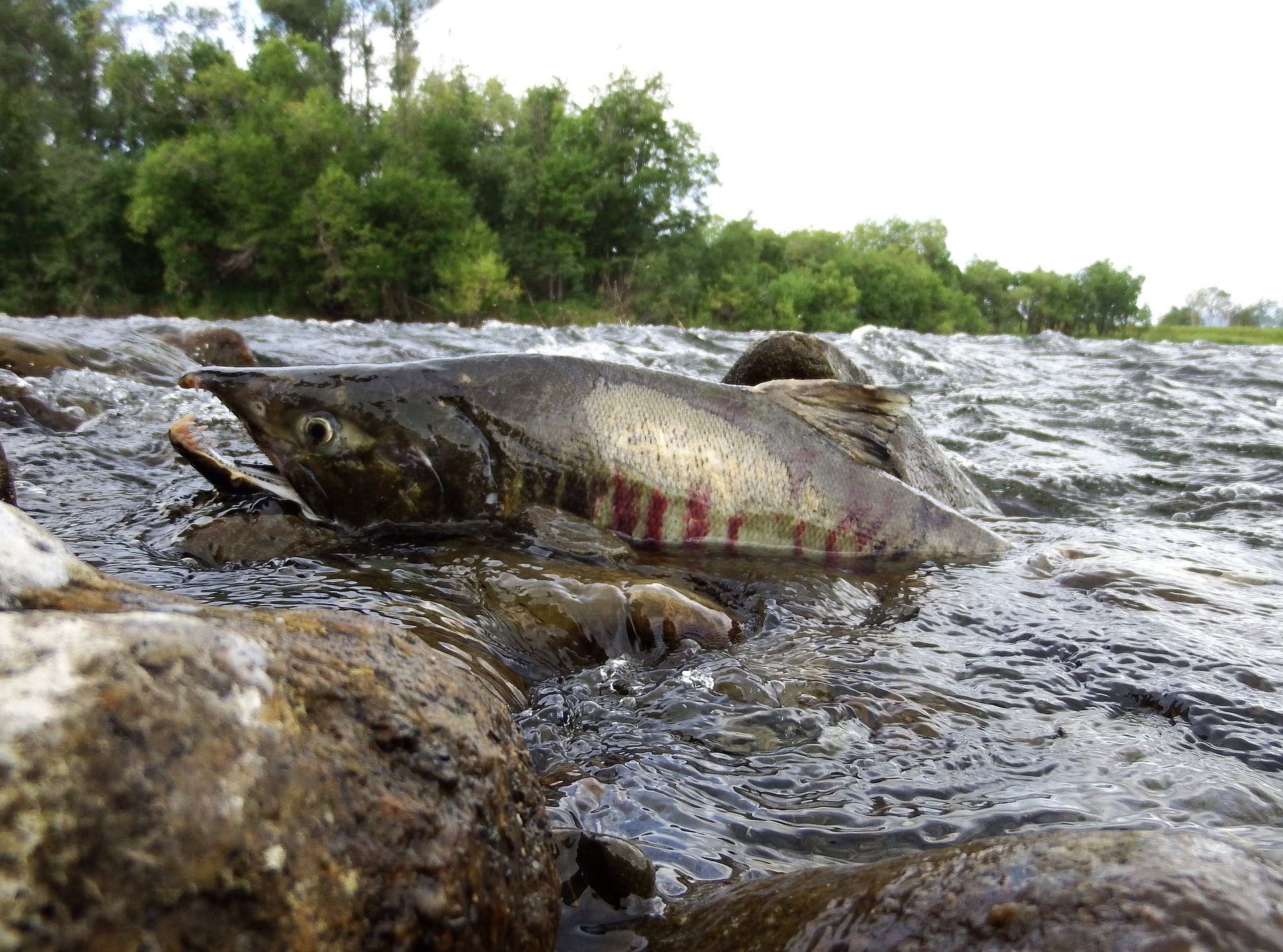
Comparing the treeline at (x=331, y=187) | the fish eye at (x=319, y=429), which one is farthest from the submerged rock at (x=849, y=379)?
the treeline at (x=331, y=187)

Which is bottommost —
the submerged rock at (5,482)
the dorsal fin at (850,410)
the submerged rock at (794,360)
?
the submerged rock at (5,482)

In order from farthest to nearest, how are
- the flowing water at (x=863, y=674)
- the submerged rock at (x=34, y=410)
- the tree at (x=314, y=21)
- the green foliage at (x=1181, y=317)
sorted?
1. the green foliage at (x=1181, y=317)
2. the tree at (x=314, y=21)
3. the submerged rock at (x=34, y=410)
4. the flowing water at (x=863, y=674)

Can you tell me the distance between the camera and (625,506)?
3631 mm

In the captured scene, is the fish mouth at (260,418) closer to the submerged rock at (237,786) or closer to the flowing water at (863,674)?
the flowing water at (863,674)

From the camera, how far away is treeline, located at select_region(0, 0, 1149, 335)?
39.0 m

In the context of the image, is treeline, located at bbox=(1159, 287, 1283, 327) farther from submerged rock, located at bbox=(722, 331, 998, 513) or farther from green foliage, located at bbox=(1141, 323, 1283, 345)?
submerged rock, located at bbox=(722, 331, 998, 513)

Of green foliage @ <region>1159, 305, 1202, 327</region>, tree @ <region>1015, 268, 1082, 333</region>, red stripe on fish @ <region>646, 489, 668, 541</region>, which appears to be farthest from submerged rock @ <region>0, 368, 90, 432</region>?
green foliage @ <region>1159, 305, 1202, 327</region>

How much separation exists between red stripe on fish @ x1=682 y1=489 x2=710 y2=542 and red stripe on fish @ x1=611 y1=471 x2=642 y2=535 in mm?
234

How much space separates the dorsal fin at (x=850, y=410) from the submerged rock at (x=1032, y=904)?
2.75 metres

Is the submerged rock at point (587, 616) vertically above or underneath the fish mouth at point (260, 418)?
underneath

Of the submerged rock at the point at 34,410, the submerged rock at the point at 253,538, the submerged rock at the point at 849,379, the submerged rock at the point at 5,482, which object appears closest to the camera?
the submerged rock at the point at 5,482

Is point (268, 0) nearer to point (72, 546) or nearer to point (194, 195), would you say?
point (194, 195)

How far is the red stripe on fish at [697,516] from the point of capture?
3.70m

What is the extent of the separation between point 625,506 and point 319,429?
1321mm
